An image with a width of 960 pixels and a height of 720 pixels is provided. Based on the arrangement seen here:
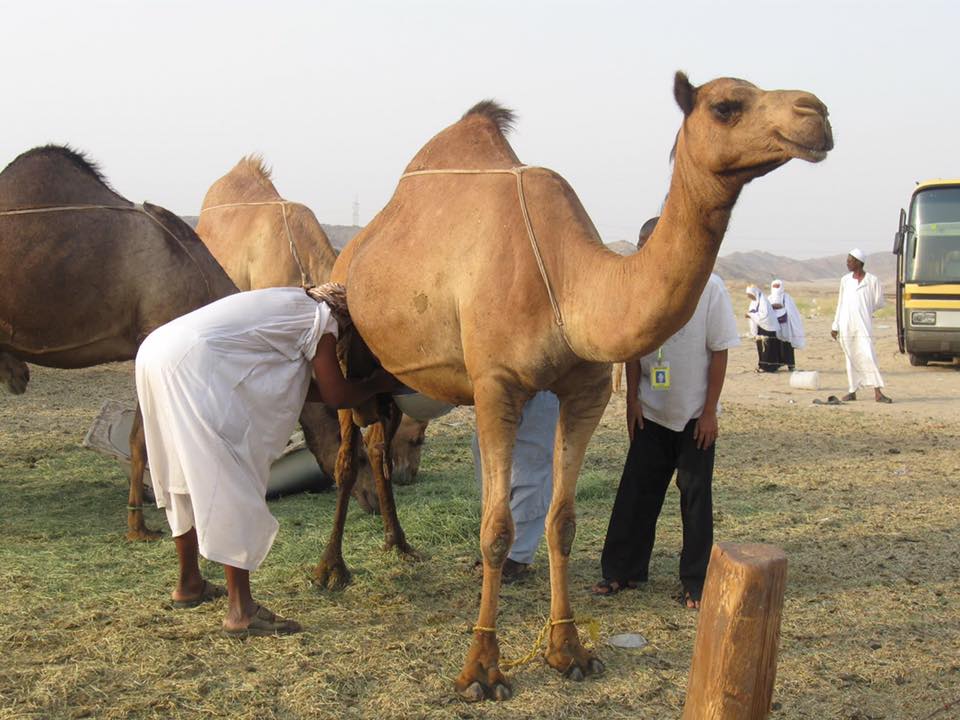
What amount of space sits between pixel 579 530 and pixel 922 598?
2.26 metres

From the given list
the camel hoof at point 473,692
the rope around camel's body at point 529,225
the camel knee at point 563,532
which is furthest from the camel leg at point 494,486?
the rope around camel's body at point 529,225

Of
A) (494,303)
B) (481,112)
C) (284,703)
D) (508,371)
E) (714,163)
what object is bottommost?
(284,703)

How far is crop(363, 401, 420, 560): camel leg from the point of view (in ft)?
20.5

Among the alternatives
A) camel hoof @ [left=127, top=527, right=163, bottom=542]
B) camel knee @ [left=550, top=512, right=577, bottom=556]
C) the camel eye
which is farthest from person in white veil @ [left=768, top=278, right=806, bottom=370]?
the camel eye

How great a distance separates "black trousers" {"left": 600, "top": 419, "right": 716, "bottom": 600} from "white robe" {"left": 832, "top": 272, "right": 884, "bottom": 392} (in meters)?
9.49

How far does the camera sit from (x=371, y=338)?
516 cm

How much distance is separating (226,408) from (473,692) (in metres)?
1.76

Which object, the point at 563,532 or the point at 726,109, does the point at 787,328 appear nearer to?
the point at 563,532

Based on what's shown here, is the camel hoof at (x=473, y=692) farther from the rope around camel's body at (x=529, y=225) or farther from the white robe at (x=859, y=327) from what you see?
the white robe at (x=859, y=327)

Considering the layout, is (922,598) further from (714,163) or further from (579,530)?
(714,163)

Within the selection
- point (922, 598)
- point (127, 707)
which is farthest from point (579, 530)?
point (127, 707)

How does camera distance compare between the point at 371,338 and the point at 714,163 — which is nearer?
the point at 714,163

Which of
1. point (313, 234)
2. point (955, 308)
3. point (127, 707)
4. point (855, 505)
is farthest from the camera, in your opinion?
point (955, 308)

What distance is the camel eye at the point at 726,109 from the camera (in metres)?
3.64
